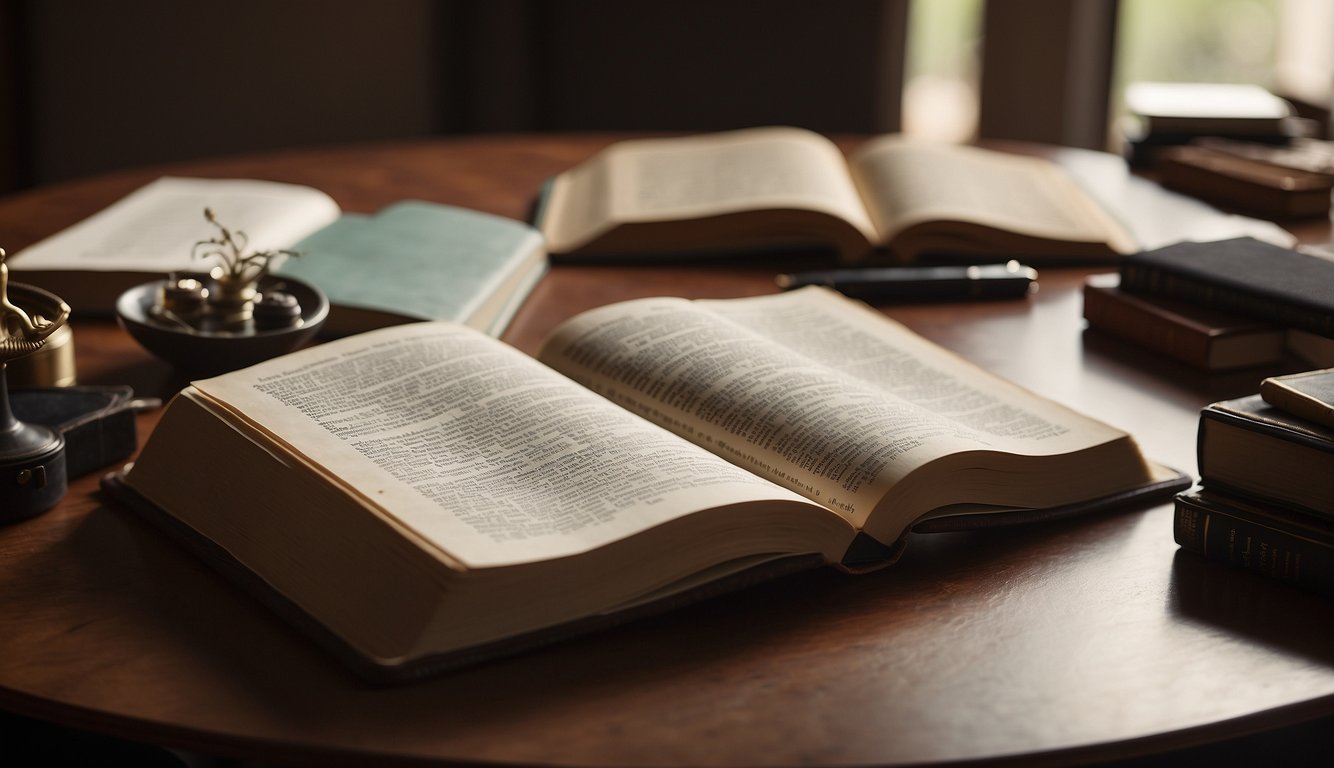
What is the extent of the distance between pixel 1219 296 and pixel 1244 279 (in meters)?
0.02

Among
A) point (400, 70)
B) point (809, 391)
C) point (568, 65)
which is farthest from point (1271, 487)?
point (400, 70)

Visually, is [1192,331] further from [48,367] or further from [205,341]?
[48,367]

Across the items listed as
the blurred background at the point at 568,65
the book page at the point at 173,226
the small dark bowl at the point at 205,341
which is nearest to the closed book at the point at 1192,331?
the small dark bowl at the point at 205,341

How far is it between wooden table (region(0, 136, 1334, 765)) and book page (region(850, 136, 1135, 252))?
67 centimetres

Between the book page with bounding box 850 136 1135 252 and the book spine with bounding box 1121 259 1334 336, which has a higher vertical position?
the book page with bounding box 850 136 1135 252

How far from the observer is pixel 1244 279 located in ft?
3.56

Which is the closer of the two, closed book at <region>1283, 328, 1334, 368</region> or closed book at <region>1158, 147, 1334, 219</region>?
closed book at <region>1283, 328, 1334, 368</region>

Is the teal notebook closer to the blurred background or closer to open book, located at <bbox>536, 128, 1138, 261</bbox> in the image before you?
open book, located at <bbox>536, 128, 1138, 261</bbox>

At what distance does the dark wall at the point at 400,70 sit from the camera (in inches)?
113

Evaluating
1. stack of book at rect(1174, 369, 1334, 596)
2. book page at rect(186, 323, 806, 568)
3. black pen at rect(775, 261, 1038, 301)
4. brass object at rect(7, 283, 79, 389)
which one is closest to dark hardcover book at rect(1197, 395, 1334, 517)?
stack of book at rect(1174, 369, 1334, 596)

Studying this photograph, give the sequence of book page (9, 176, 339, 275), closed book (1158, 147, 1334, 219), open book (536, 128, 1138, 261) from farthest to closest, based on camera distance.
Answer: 1. closed book (1158, 147, 1334, 219)
2. open book (536, 128, 1138, 261)
3. book page (9, 176, 339, 275)

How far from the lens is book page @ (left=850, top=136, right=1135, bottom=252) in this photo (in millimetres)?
1435

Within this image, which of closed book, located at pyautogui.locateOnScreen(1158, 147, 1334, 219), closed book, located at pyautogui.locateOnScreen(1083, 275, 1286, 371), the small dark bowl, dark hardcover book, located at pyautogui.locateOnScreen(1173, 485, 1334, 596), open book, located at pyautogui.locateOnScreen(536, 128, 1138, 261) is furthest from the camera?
closed book, located at pyautogui.locateOnScreen(1158, 147, 1334, 219)

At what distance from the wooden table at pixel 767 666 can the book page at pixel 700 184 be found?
71 centimetres
